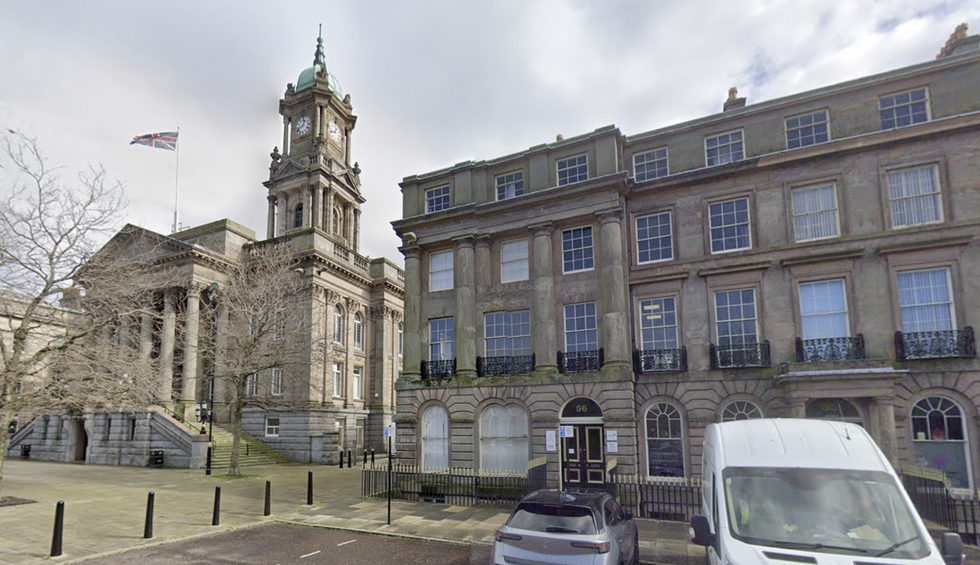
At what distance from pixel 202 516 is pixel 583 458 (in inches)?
483

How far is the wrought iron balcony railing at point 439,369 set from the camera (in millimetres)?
23453

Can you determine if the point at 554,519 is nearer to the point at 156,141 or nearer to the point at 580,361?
the point at 580,361

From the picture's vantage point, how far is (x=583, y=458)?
67.1ft

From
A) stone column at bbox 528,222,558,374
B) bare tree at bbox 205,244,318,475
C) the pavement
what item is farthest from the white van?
bare tree at bbox 205,244,318,475

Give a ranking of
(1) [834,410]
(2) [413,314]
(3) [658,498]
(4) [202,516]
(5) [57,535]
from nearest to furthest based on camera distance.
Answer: (5) [57,535] → (4) [202,516] → (3) [658,498] → (1) [834,410] → (2) [413,314]

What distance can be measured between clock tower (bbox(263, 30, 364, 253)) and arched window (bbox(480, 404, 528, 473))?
964 inches

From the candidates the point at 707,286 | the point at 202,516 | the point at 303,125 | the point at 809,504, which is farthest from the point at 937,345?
the point at 303,125

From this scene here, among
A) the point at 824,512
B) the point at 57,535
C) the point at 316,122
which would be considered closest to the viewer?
the point at 824,512

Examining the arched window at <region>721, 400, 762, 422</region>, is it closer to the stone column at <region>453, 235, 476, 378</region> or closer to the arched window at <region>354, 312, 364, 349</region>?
the stone column at <region>453, 235, 476, 378</region>

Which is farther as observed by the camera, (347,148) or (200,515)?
(347,148)

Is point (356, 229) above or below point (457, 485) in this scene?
above

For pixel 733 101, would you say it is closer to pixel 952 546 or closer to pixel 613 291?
pixel 613 291

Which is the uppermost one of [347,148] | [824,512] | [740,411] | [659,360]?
[347,148]

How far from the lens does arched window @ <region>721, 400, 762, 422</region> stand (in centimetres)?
1869
